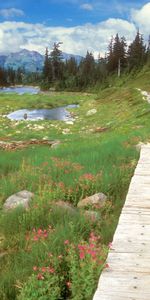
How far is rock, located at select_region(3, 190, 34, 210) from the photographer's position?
6926 mm

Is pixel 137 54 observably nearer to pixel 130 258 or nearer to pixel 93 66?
pixel 93 66

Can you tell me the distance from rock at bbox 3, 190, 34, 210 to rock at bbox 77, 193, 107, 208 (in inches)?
38.6

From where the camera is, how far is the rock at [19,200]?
6.93 metres

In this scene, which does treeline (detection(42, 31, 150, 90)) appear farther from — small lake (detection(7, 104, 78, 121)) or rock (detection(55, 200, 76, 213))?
rock (detection(55, 200, 76, 213))

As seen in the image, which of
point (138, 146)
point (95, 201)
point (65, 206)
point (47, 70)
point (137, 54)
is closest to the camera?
point (65, 206)

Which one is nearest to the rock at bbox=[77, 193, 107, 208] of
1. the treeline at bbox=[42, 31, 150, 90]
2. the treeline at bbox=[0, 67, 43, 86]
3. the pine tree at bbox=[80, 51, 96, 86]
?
the treeline at bbox=[42, 31, 150, 90]

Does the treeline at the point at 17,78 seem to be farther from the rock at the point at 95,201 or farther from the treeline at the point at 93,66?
the rock at the point at 95,201

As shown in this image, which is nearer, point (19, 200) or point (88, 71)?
point (19, 200)

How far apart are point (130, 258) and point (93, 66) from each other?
403 feet

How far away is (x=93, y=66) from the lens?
407ft

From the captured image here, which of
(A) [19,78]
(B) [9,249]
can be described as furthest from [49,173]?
(A) [19,78]

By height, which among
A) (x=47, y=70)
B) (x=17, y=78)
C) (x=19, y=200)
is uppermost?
(x=47, y=70)

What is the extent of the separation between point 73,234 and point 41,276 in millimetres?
1326

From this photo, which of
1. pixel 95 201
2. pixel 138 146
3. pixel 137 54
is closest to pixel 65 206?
pixel 95 201
